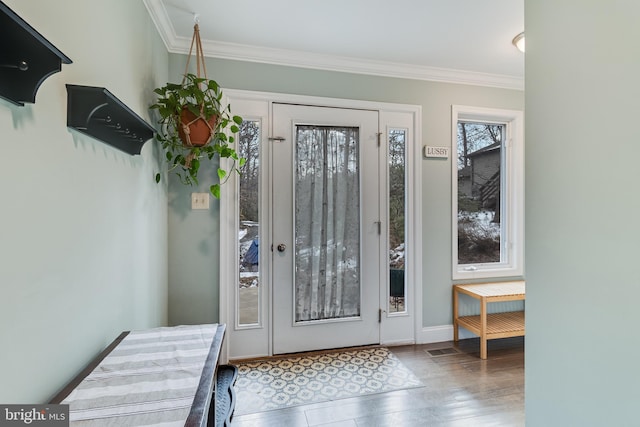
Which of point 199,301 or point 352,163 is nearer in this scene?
point 199,301

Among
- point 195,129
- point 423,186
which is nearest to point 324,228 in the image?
point 423,186

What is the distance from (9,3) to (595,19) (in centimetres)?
151

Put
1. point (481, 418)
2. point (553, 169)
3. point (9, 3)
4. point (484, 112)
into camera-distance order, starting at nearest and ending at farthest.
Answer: point (9, 3)
point (553, 169)
point (481, 418)
point (484, 112)

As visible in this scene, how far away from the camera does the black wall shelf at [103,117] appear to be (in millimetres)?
977

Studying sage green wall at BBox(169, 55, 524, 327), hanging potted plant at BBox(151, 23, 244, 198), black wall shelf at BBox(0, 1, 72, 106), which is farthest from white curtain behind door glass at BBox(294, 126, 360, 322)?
black wall shelf at BBox(0, 1, 72, 106)

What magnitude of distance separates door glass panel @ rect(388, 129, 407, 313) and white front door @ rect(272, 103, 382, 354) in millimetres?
145

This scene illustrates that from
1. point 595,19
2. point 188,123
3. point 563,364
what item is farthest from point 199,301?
point 595,19

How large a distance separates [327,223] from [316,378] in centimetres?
117

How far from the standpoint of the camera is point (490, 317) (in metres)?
2.87

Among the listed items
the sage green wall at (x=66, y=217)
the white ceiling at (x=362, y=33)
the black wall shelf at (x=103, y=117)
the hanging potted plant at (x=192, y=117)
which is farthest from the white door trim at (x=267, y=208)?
the black wall shelf at (x=103, y=117)

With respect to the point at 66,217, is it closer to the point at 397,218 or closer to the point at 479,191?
the point at 397,218

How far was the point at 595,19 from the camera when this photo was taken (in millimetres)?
843

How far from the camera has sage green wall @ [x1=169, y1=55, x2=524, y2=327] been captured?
7.69 ft

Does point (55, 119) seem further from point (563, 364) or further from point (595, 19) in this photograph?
point (563, 364)
